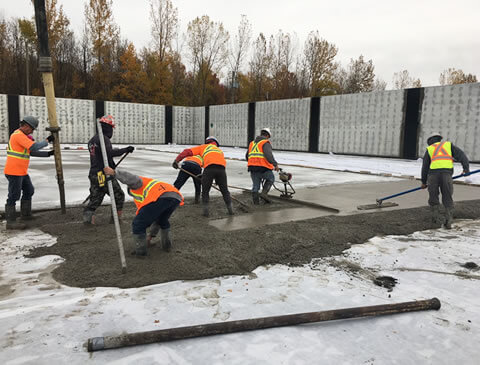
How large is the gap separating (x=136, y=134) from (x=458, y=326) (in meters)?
22.8

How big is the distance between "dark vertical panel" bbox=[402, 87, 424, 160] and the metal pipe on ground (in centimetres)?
1286

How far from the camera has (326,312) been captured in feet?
8.59

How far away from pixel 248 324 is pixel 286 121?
690 inches

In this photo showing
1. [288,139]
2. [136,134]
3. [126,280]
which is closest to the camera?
[126,280]

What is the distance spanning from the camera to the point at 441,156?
18.6 ft

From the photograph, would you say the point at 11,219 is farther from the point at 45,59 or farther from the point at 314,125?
the point at 314,125

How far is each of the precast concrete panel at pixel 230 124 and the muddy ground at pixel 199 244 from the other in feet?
52.8

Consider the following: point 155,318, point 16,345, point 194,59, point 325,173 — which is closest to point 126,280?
point 155,318

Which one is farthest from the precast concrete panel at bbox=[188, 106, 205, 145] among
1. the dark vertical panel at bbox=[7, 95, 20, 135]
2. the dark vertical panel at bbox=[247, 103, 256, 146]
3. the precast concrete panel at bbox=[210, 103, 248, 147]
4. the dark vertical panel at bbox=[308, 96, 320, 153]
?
the dark vertical panel at bbox=[7, 95, 20, 135]

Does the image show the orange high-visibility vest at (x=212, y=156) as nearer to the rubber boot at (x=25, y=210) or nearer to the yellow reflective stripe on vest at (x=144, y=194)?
the yellow reflective stripe on vest at (x=144, y=194)

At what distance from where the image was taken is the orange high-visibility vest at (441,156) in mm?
5633

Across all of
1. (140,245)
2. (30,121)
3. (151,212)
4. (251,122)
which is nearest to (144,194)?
(151,212)

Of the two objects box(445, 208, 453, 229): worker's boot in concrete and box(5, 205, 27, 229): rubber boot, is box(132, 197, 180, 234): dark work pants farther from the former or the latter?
box(445, 208, 453, 229): worker's boot in concrete

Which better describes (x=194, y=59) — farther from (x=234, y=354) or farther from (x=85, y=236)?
(x=234, y=354)
